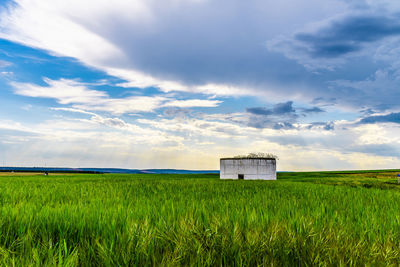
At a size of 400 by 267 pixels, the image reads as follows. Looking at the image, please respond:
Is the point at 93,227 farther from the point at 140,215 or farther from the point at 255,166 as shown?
the point at 255,166

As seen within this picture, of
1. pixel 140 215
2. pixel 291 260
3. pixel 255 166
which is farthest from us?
pixel 255 166

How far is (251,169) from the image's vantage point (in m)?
37.3

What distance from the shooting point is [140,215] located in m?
4.36

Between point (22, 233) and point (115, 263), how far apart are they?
6.15 feet

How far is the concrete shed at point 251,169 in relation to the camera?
37.2 metres

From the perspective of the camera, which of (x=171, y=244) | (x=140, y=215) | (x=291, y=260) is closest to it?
(x=291, y=260)

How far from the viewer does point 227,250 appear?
251 centimetres

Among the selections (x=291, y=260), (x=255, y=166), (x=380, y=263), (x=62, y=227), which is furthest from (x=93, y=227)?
(x=255, y=166)

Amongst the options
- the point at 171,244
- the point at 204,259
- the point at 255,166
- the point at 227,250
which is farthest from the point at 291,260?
the point at 255,166

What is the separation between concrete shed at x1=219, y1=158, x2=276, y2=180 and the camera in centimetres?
3725

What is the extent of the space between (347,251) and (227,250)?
4.15 feet

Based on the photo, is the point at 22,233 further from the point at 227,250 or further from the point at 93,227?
the point at 227,250

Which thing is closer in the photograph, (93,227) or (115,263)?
(115,263)

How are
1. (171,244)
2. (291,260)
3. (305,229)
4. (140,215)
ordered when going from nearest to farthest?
(291,260), (171,244), (305,229), (140,215)
